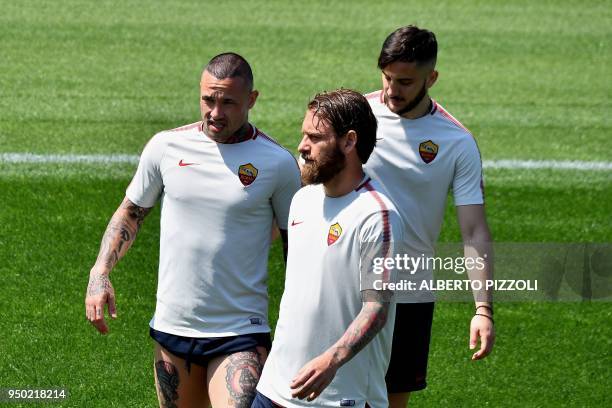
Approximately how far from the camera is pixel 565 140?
15.0m

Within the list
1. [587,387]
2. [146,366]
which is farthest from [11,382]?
[587,387]

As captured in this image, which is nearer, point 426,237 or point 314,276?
point 314,276

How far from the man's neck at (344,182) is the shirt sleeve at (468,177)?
47.2 inches

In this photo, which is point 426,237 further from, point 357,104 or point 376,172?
point 357,104

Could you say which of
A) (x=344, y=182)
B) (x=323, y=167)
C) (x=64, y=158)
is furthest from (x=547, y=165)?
(x=323, y=167)

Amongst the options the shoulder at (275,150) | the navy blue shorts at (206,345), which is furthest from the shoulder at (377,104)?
the navy blue shorts at (206,345)

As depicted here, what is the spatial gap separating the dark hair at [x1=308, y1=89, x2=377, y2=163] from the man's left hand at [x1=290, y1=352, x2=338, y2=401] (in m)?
0.97

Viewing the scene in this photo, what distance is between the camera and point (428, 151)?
6.79 meters

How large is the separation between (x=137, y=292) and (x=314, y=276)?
498cm

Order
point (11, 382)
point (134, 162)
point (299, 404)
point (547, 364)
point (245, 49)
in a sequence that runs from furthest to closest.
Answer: point (245, 49), point (134, 162), point (547, 364), point (11, 382), point (299, 404)

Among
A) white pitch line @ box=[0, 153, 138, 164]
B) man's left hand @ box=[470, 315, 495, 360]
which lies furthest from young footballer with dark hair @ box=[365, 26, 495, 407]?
white pitch line @ box=[0, 153, 138, 164]

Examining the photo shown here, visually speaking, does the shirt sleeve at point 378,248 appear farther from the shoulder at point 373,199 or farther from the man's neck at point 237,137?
the man's neck at point 237,137

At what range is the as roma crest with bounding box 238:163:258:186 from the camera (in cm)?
650

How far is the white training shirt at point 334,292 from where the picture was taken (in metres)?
5.57
